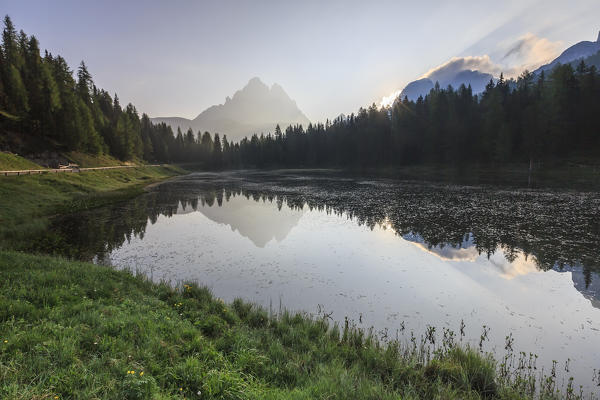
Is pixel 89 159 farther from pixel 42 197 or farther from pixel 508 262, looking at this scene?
pixel 508 262

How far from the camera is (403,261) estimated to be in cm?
1698

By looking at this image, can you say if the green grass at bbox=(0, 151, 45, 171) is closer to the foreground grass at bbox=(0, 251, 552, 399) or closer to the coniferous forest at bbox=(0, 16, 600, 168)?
the coniferous forest at bbox=(0, 16, 600, 168)

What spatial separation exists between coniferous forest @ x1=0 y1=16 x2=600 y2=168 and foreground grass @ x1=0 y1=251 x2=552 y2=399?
84364 mm

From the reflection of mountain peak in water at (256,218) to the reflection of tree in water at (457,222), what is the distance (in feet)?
10.6

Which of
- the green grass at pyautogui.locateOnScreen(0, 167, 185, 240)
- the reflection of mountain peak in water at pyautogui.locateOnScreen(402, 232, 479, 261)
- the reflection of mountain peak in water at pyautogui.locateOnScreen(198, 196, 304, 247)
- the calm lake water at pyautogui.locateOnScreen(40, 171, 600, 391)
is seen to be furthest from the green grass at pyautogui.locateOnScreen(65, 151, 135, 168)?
the reflection of mountain peak in water at pyautogui.locateOnScreen(402, 232, 479, 261)

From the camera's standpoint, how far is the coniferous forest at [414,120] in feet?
230

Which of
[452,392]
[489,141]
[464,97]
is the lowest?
[452,392]

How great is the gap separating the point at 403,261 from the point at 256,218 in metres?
17.9

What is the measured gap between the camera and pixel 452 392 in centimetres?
621

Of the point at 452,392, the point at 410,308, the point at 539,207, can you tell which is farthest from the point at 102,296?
the point at 539,207

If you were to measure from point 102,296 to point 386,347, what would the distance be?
33.4 ft

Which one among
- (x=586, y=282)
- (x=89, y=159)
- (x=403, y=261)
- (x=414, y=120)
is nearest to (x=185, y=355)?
(x=403, y=261)

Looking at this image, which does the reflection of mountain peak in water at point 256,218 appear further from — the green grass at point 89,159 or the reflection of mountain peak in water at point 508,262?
the green grass at point 89,159

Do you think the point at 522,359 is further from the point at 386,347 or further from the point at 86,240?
the point at 86,240
